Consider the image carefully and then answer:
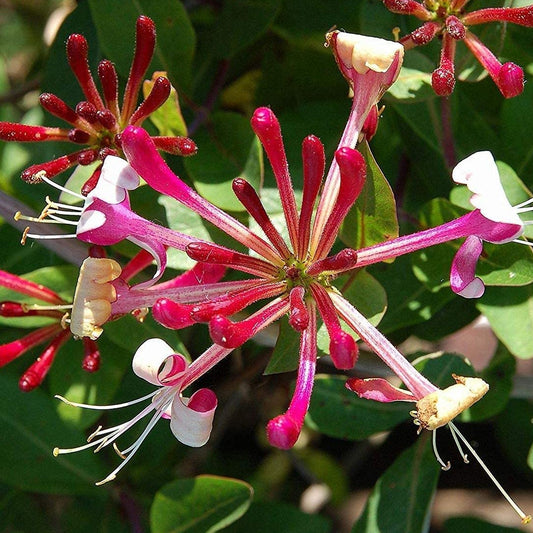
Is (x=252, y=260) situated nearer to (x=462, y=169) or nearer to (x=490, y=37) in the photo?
(x=462, y=169)

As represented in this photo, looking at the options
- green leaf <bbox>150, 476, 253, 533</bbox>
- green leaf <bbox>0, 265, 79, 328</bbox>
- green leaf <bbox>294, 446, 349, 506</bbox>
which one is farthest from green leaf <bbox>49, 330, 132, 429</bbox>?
green leaf <bbox>294, 446, 349, 506</bbox>

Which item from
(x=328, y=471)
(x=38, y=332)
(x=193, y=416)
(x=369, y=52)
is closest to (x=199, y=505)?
(x=38, y=332)

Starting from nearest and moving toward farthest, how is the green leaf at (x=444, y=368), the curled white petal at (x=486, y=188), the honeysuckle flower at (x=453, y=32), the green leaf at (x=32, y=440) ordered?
the curled white petal at (x=486, y=188) < the honeysuckle flower at (x=453, y=32) < the green leaf at (x=444, y=368) < the green leaf at (x=32, y=440)

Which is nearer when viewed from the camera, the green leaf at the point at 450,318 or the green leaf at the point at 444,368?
the green leaf at the point at 444,368

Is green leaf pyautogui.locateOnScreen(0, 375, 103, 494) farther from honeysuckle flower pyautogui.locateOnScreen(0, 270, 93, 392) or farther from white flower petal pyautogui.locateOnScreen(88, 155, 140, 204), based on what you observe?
white flower petal pyautogui.locateOnScreen(88, 155, 140, 204)

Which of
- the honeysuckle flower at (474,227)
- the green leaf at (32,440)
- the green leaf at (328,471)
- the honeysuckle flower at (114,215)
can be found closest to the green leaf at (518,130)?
the honeysuckle flower at (474,227)

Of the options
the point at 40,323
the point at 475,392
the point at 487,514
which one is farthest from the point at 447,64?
the point at 487,514

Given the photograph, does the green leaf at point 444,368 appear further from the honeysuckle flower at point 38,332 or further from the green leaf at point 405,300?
the honeysuckle flower at point 38,332
